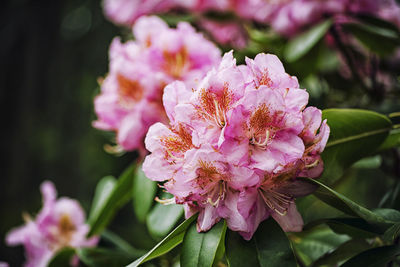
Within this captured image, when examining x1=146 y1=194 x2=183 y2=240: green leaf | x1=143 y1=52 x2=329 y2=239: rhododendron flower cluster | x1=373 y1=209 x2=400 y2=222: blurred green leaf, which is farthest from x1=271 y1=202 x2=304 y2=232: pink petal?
x1=146 y1=194 x2=183 y2=240: green leaf

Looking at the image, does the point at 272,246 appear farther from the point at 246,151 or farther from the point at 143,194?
the point at 143,194

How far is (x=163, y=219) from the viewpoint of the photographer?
0.74 metres

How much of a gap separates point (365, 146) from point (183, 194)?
29 centimetres

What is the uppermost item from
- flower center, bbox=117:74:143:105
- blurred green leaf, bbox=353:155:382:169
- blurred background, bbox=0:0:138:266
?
flower center, bbox=117:74:143:105

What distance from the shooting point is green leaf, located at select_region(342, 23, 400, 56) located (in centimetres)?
88

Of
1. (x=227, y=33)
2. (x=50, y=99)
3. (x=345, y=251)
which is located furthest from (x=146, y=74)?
(x=50, y=99)

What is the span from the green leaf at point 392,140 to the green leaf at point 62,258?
61 centimetres

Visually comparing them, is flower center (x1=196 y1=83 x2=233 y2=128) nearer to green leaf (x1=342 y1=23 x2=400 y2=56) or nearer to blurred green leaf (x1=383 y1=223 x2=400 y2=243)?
blurred green leaf (x1=383 y1=223 x2=400 y2=243)

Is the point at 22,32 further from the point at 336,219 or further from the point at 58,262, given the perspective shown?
the point at 336,219

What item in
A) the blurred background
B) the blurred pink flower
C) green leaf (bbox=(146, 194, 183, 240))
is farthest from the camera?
the blurred background

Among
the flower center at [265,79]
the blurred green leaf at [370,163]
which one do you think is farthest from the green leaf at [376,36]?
the flower center at [265,79]

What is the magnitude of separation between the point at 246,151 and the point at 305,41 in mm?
498

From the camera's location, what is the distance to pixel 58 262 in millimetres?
883

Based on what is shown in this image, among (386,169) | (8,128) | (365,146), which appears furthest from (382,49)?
→ (8,128)
